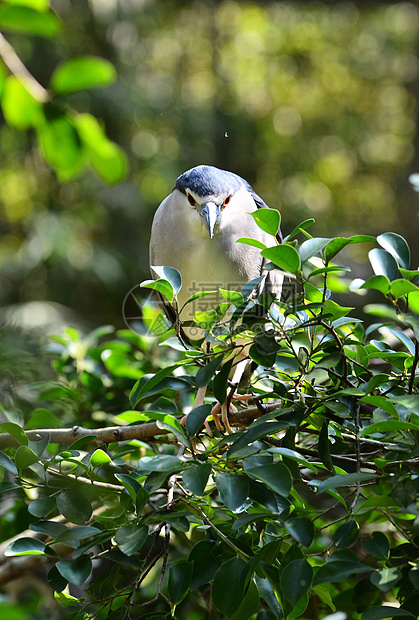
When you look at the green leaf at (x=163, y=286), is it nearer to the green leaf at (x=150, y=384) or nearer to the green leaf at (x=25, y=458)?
the green leaf at (x=150, y=384)

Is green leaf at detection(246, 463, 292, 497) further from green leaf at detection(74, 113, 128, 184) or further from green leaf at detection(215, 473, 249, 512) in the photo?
green leaf at detection(74, 113, 128, 184)

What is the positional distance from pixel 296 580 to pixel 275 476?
A: 8 centimetres

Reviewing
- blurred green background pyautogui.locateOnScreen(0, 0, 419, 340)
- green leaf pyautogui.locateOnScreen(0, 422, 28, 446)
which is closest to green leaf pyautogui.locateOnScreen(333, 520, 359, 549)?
green leaf pyautogui.locateOnScreen(0, 422, 28, 446)

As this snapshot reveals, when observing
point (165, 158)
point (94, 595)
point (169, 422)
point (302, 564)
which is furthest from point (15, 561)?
point (165, 158)

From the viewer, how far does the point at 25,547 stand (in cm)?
59

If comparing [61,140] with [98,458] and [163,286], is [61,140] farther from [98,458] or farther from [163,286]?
[98,458]

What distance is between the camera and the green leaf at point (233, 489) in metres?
0.50

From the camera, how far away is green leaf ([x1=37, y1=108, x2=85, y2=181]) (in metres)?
0.40

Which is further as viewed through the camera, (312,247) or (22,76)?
(312,247)

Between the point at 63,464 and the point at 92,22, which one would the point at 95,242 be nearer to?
the point at 92,22

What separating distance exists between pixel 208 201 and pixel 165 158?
354 cm

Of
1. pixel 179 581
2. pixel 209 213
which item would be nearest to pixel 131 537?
pixel 179 581

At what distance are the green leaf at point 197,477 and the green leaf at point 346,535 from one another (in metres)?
0.13

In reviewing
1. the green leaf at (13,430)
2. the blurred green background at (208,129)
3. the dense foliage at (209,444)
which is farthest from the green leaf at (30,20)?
the blurred green background at (208,129)
